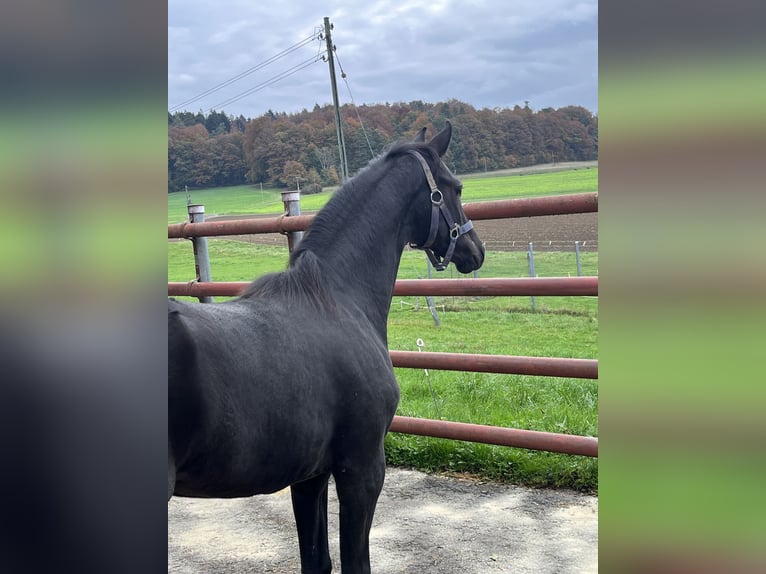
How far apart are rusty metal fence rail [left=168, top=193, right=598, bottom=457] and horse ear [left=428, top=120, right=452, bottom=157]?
73 centimetres

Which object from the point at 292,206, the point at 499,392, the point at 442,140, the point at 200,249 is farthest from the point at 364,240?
the point at 499,392

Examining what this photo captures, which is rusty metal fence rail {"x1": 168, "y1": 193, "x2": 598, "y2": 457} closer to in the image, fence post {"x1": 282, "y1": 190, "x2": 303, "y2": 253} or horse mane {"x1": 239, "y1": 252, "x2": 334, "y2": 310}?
fence post {"x1": 282, "y1": 190, "x2": 303, "y2": 253}

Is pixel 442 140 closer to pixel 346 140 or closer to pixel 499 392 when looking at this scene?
pixel 499 392

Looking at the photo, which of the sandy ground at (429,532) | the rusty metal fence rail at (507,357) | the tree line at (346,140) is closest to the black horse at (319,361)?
the tree line at (346,140)

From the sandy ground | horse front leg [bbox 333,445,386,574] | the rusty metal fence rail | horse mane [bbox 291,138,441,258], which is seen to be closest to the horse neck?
horse mane [bbox 291,138,441,258]

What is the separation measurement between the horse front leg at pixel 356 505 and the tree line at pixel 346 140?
Answer: 1.09 meters

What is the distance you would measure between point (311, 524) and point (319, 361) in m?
0.84

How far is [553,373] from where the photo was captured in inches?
131

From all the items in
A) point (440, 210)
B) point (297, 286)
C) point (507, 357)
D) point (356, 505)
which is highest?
point (440, 210)

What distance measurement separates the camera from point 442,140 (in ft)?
8.61

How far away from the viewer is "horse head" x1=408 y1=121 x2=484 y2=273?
8.37 feet
